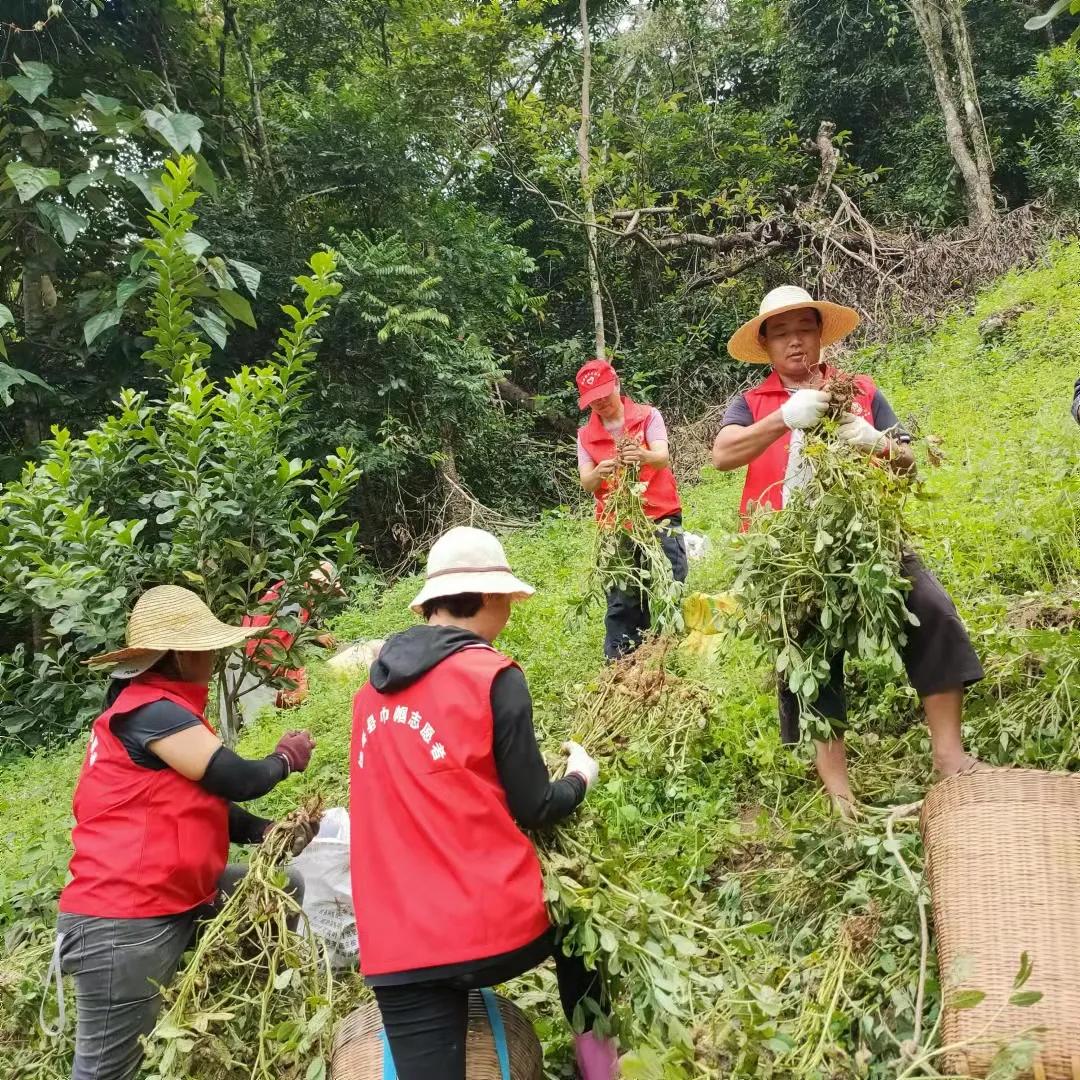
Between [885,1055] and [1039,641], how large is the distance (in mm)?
1372

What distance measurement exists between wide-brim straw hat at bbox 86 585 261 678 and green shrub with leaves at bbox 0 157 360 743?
1.07ft

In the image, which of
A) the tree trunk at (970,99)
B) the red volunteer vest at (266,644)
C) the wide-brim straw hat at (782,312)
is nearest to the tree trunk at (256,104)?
the red volunteer vest at (266,644)

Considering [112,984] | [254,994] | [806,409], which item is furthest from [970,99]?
[112,984]

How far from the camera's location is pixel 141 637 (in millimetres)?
2586

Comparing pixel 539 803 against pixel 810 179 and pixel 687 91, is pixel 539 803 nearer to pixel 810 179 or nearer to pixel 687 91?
pixel 810 179

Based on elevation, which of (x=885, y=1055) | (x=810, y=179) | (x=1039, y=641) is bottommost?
(x=885, y=1055)

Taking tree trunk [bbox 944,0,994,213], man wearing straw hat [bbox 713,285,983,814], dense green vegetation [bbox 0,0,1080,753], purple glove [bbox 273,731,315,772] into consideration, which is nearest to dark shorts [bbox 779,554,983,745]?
man wearing straw hat [bbox 713,285,983,814]

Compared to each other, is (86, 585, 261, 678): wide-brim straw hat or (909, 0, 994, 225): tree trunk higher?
(909, 0, 994, 225): tree trunk

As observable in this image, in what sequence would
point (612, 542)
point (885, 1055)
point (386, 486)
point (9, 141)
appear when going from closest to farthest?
point (885, 1055)
point (612, 542)
point (9, 141)
point (386, 486)

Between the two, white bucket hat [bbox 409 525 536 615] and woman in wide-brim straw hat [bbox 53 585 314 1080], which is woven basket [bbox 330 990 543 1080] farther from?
white bucket hat [bbox 409 525 536 615]

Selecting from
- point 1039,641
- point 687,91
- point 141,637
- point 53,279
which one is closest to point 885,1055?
point 1039,641

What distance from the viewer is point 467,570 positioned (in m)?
2.13

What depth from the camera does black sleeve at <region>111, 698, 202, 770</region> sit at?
245cm

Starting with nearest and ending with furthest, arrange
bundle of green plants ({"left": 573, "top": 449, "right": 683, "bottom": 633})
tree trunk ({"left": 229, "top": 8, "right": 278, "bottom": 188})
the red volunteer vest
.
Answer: the red volunteer vest, bundle of green plants ({"left": 573, "top": 449, "right": 683, "bottom": 633}), tree trunk ({"left": 229, "top": 8, "right": 278, "bottom": 188})
